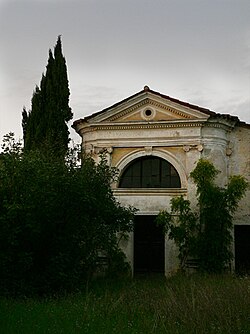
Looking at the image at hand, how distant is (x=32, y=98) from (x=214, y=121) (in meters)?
8.02

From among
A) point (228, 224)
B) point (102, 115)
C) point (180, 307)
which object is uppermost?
point (102, 115)

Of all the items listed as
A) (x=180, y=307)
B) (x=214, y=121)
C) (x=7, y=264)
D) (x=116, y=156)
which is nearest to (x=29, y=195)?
(x=7, y=264)

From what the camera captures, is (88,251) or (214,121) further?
(214,121)

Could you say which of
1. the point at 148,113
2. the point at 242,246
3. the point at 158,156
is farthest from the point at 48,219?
the point at 242,246

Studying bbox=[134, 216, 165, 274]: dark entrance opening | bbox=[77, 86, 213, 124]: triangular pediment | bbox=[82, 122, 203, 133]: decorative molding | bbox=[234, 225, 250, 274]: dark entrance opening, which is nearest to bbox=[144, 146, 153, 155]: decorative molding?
bbox=[82, 122, 203, 133]: decorative molding

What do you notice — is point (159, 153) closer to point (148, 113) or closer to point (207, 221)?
point (148, 113)

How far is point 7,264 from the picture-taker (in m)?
15.7

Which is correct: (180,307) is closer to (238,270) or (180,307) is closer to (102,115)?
(238,270)

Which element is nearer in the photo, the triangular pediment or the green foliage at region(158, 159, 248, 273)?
the green foliage at region(158, 159, 248, 273)

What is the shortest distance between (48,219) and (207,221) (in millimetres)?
6920

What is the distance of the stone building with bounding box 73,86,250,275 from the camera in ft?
72.0

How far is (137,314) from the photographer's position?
11695 mm

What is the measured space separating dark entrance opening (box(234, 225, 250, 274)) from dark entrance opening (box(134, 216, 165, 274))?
9.82ft

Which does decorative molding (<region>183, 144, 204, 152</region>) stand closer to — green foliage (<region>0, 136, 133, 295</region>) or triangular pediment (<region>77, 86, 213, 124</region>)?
triangular pediment (<region>77, 86, 213, 124</region>)
